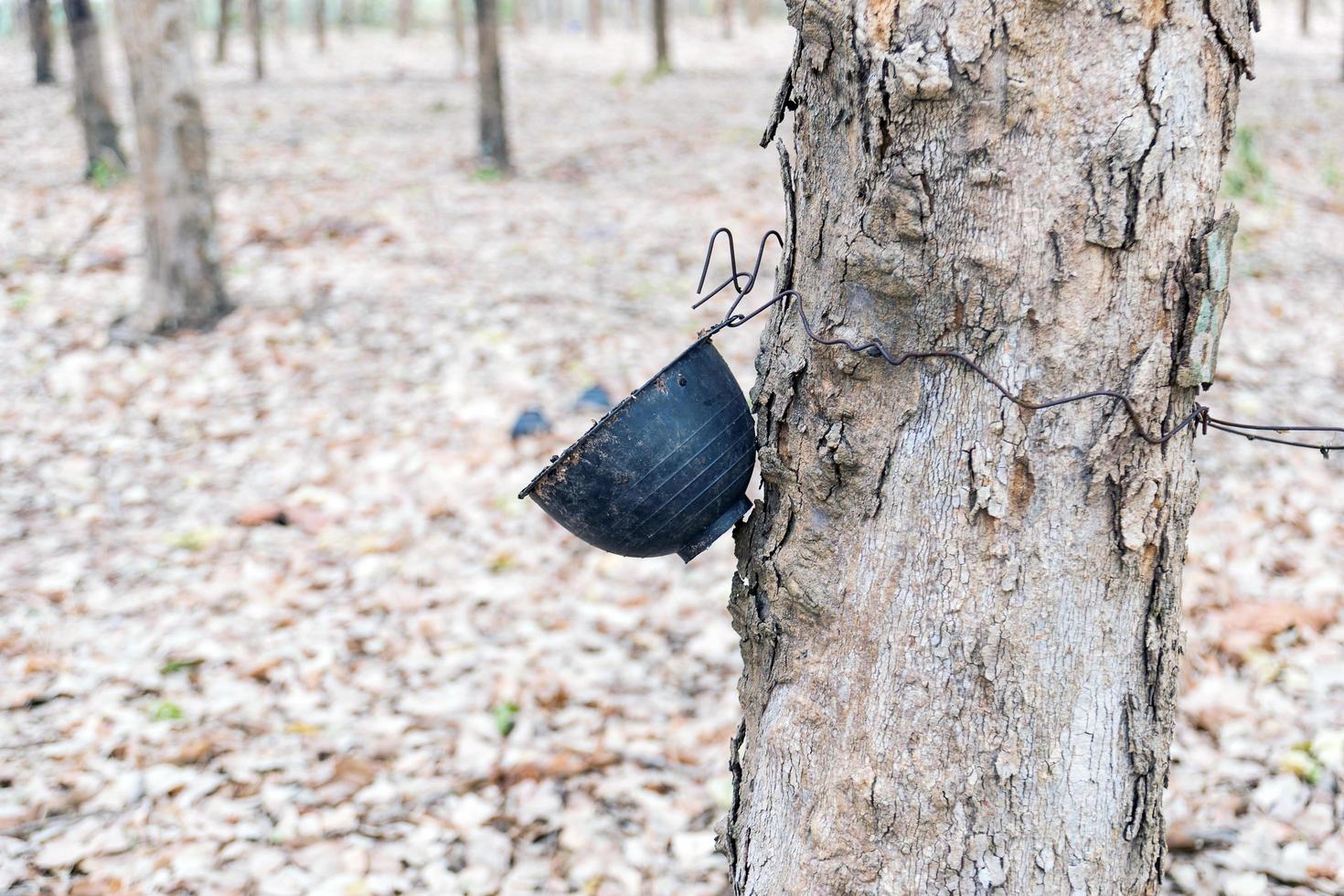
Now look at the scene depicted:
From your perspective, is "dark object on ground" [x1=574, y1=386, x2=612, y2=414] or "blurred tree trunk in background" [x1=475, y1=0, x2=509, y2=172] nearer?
"dark object on ground" [x1=574, y1=386, x2=612, y2=414]

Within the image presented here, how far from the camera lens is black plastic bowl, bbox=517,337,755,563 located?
5.26 ft

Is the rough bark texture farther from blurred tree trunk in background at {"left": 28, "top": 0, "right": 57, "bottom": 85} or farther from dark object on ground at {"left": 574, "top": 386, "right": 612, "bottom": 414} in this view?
dark object on ground at {"left": 574, "top": 386, "right": 612, "bottom": 414}

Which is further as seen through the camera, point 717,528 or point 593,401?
point 593,401

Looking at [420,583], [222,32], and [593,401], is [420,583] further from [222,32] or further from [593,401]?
[222,32]

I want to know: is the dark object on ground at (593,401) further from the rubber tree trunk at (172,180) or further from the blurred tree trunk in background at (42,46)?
the blurred tree trunk in background at (42,46)

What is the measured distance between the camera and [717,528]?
1.72 m

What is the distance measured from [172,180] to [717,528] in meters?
5.00

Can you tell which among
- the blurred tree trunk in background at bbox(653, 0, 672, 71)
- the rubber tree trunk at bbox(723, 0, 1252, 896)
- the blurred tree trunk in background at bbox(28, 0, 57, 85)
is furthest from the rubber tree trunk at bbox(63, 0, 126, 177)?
the rubber tree trunk at bbox(723, 0, 1252, 896)

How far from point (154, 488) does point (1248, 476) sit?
441 cm

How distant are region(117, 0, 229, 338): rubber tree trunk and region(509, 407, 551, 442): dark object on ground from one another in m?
2.31

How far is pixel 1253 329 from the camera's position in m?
5.26

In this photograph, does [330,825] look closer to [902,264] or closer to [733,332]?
[902,264]

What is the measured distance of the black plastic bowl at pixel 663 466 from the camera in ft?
5.26

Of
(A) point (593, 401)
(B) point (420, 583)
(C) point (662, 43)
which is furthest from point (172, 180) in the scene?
(C) point (662, 43)
